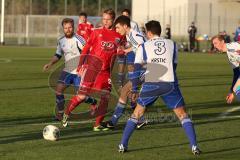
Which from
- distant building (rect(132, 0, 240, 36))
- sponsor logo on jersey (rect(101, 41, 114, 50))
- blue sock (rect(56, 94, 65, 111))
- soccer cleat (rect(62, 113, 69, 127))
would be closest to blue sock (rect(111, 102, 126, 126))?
soccer cleat (rect(62, 113, 69, 127))

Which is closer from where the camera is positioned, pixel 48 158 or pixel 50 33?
pixel 48 158

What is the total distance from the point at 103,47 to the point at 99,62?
32cm

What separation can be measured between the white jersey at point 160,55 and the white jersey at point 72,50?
3876 mm

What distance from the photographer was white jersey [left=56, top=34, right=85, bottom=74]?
1355 centimetres

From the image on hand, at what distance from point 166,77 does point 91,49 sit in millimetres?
2930

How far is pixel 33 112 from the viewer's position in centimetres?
1474

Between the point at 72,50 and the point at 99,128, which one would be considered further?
the point at 72,50

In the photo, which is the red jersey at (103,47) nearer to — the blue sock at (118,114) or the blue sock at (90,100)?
the blue sock at (118,114)

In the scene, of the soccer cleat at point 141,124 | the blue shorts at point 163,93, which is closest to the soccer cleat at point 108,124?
the soccer cleat at point 141,124

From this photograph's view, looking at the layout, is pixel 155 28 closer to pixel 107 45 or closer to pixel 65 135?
pixel 107 45

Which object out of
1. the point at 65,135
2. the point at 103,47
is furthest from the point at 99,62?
the point at 65,135

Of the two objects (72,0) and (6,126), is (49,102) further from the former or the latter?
(72,0)

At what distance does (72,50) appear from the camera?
13.6 meters

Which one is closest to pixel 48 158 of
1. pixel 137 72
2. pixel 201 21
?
pixel 137 72
